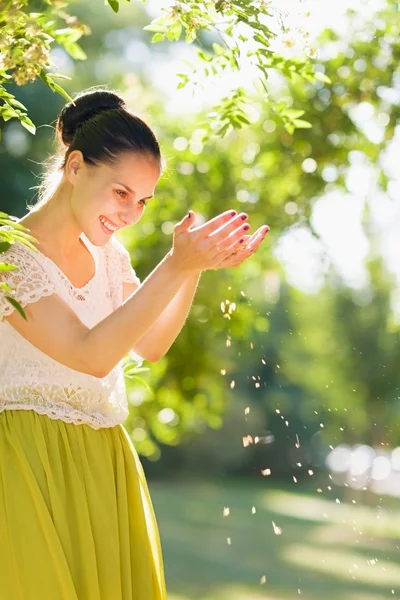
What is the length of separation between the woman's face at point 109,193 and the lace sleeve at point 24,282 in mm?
138

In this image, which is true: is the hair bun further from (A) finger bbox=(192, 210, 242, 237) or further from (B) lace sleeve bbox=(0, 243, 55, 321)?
(A) finger bbox=(192, 210, 242, 237)

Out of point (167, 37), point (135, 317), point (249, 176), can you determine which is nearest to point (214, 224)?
point (135, 317)

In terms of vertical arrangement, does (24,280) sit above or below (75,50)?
below

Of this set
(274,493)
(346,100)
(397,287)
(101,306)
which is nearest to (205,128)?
(346,100)

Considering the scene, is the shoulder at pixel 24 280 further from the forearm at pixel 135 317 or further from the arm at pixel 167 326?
the arm at pixel 167 326

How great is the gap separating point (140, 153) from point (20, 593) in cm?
85

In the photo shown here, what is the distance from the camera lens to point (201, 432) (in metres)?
24.7

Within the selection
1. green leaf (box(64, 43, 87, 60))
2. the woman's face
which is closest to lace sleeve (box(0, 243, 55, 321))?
the woman's face

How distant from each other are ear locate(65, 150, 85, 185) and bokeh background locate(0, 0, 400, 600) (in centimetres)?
18

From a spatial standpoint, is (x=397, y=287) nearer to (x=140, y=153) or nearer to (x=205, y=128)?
(x=205, y=128)

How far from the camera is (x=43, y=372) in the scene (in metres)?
2.13

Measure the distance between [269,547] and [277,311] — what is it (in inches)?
580

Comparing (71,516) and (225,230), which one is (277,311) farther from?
(225,230)

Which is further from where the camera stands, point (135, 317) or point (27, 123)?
point (27, 123)
